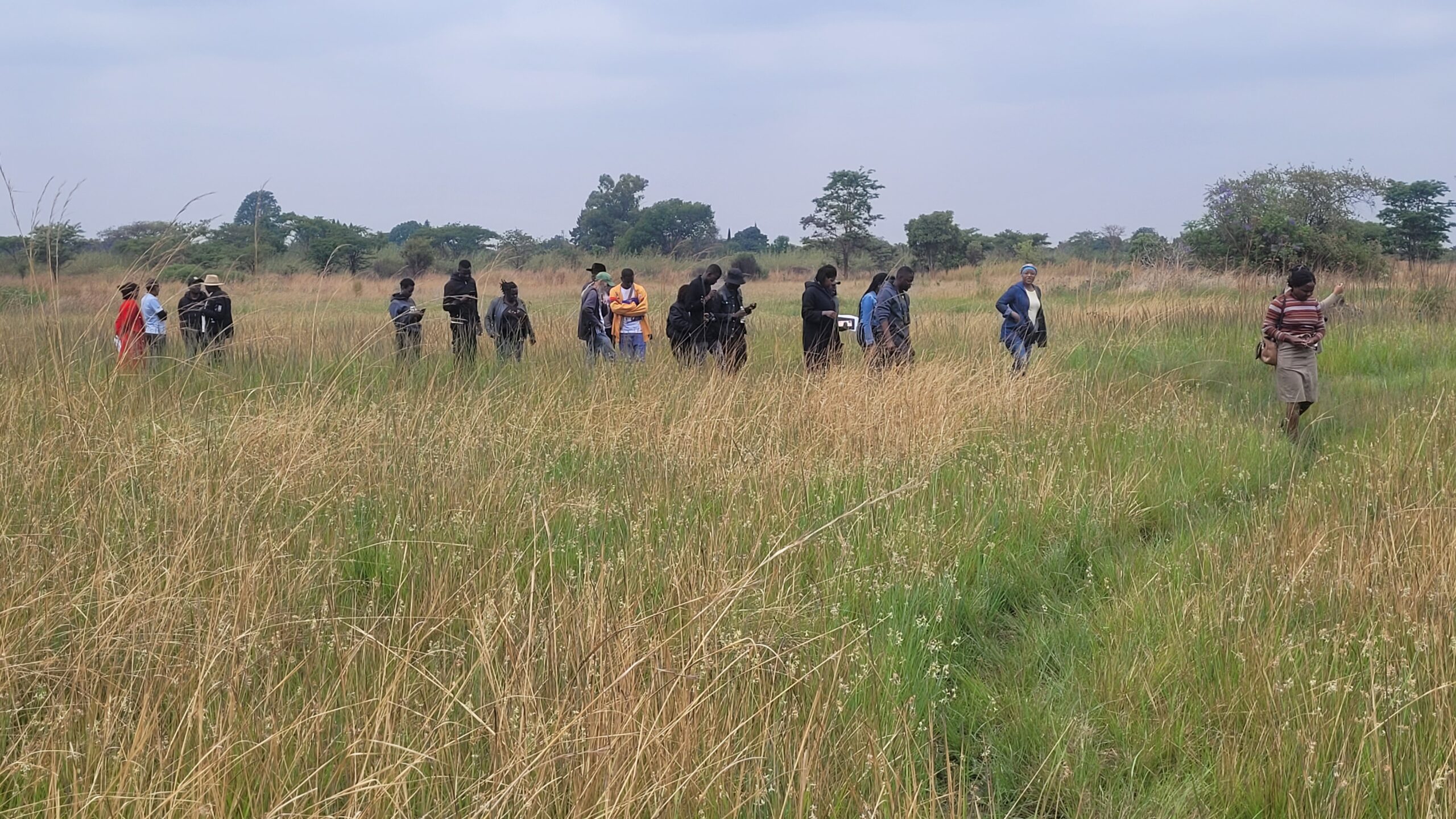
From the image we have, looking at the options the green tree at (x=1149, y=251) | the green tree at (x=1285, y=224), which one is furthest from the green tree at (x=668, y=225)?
the green tree at (x=1285, y=224)

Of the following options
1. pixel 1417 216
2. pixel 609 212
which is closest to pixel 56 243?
pixel 1417 216

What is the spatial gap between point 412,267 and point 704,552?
119ft

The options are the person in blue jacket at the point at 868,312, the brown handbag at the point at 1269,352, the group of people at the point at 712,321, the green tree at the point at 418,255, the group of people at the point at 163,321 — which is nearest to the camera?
the group of people at the point at 163,321

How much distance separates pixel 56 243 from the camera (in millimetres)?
5375

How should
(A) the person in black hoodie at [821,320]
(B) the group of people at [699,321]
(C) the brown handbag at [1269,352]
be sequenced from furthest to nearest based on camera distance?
1. (A) the person in black hoodie at [821,320]
2. (B) the group of people at [699,321]
3. (C) the brown handbag at [1269,352]

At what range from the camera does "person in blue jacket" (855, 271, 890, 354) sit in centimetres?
1120

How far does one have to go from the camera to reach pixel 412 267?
Answer: 38406mm

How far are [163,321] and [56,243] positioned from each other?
2781mm

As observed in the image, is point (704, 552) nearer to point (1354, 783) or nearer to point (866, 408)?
point (1354, 783)

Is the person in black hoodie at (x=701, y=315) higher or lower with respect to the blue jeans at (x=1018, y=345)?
higher

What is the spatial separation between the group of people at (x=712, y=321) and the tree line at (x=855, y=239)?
2.05ft

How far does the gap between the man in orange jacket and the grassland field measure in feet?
14.9

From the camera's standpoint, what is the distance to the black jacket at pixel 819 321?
1067cm

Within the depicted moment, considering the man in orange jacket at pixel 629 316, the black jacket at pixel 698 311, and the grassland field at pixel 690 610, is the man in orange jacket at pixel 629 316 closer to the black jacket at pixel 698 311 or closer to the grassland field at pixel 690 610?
the black jacket at pixel 698 311
